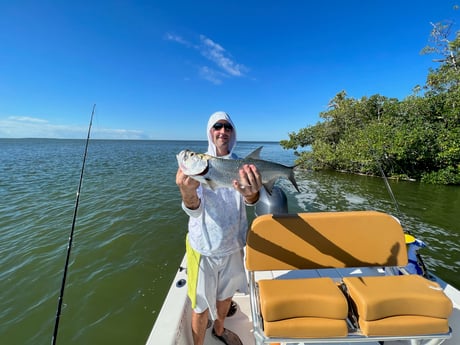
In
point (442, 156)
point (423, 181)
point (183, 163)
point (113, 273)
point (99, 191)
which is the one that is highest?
point (442, 156)

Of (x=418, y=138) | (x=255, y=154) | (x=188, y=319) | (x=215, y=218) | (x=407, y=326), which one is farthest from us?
(x=418, y=138)

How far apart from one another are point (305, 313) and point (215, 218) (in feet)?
3.90

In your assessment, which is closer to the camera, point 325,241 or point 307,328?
point 307,328

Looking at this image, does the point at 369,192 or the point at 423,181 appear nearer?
the point at 369,192

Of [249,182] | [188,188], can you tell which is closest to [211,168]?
[188,188]

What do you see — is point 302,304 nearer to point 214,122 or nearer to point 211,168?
point 211,168

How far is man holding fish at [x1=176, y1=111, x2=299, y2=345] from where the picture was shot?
1.97 metres

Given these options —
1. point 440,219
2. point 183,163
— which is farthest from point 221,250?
point 440,219

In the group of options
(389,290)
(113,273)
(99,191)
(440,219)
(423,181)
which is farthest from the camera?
(423,181)

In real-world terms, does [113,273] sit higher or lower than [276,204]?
lower

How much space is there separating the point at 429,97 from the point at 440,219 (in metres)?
10.7

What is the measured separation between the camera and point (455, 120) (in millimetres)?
12859

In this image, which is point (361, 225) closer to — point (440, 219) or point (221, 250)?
point (221, 250)

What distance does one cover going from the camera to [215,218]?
2.03 meters
